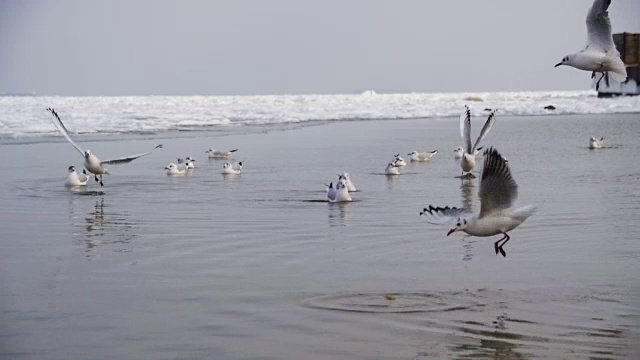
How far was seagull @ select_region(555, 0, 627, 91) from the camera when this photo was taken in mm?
7996

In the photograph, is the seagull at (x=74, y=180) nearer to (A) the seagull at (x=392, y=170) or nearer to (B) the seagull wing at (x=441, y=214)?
(A) the seagull at (x=392, y=170)

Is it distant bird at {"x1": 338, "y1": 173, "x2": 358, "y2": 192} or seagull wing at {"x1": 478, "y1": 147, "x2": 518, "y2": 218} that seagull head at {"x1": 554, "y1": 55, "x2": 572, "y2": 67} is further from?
distant bird at {"x1": 338, "y1": 173, "x2": 358, "y2": 192}

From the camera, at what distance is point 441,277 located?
7.61 m

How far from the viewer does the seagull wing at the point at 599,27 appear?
8.12 metres

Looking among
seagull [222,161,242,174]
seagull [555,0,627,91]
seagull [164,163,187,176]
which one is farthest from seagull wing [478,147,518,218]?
seagull [164,163,187,176]

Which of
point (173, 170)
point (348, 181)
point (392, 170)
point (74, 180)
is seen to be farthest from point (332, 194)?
point (173, 170)

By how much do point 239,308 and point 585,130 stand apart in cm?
2352

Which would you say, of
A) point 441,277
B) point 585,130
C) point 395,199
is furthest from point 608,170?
point 585,130

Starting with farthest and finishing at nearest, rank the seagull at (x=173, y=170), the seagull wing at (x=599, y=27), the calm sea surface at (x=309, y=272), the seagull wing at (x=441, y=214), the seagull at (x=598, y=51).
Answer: the seagull at (x=173, y=170) → the seagull wing at (x=599, y=27) → the seagull at (x=598, y=51) → the seagull wing at (x=441, y=214) → the calm sea surface at (x=309, y=272)

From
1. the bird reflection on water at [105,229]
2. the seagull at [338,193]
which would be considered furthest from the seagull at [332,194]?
the bird reflection on water at [105,229]

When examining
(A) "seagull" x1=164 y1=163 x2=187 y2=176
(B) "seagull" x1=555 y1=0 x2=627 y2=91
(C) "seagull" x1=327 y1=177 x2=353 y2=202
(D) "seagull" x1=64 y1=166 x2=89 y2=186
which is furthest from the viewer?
(A) "seagull" x1=164 y1=163 x2=187 y2=176

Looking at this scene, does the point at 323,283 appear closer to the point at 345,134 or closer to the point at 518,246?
the point at 518,246

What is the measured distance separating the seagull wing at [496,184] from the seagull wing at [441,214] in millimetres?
204

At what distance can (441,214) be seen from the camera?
23.6 ft
